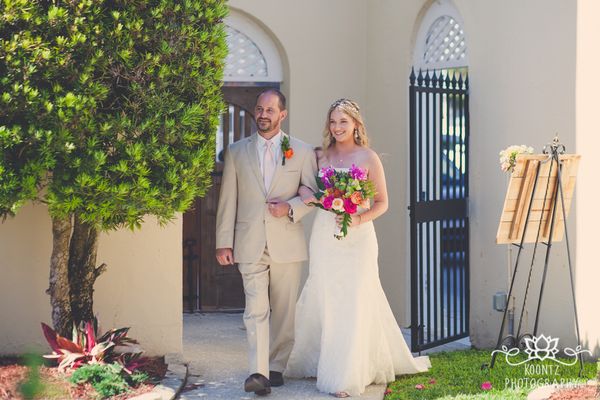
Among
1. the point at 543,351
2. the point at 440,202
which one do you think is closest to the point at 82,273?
the point at 440,202

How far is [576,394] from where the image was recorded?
18.6ft

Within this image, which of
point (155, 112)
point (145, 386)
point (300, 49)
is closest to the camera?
point (155, 112)

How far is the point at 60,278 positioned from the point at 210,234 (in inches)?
135

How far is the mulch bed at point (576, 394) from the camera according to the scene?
563 cm

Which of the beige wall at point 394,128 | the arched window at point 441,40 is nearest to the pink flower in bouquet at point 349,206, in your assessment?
the beige wall at point 394,128

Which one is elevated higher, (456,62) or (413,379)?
(456,62)

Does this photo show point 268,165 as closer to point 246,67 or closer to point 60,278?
point 60,278

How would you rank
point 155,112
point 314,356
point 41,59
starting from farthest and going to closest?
point 314,356, point 155,112, point 41,59

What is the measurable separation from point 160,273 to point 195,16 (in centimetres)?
225

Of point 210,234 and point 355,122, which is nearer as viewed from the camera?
point 355,122

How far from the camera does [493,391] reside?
21.4ft

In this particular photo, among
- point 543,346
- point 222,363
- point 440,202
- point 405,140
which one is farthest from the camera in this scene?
point 405,140

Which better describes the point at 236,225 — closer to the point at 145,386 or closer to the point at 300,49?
the point at 145,386

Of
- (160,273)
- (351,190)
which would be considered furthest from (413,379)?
(160,273)
